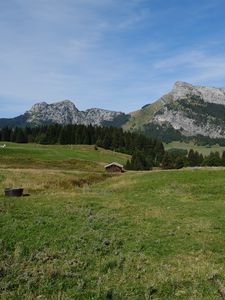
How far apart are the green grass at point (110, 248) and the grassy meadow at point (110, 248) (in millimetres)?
40

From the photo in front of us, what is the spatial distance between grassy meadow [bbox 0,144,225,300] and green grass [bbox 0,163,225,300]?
0.13ft

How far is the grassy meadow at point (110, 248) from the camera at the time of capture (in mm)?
16359

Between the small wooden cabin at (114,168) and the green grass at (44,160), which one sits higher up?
the green grass at (44,160)

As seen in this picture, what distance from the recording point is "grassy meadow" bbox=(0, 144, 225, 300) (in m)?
16.4

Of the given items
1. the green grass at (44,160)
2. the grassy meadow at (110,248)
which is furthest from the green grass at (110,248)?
the green grass at (44,160)

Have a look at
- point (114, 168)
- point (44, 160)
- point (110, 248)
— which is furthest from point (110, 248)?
point (44, 160)

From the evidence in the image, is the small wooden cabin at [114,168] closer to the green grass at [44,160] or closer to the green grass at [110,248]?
the green grass at [44,160]

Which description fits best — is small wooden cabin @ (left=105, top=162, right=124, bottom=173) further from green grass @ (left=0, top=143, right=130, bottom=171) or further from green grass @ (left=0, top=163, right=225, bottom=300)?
green grass @ (left=0, top=163, right=225, bottom=300)

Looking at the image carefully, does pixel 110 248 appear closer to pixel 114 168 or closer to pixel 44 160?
pixel 114 168

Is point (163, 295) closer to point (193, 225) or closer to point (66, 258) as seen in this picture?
point (66, 258)

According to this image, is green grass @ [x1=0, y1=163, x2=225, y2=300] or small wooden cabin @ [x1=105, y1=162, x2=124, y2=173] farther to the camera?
small wooden cabin @ [x1=105, y1=162, x2=124, y2=173]

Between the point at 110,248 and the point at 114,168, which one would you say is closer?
the point at 110,248

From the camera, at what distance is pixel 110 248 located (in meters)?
21.1

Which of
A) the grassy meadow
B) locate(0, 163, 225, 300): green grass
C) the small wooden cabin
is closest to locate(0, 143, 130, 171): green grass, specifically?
the small wooden cabin
